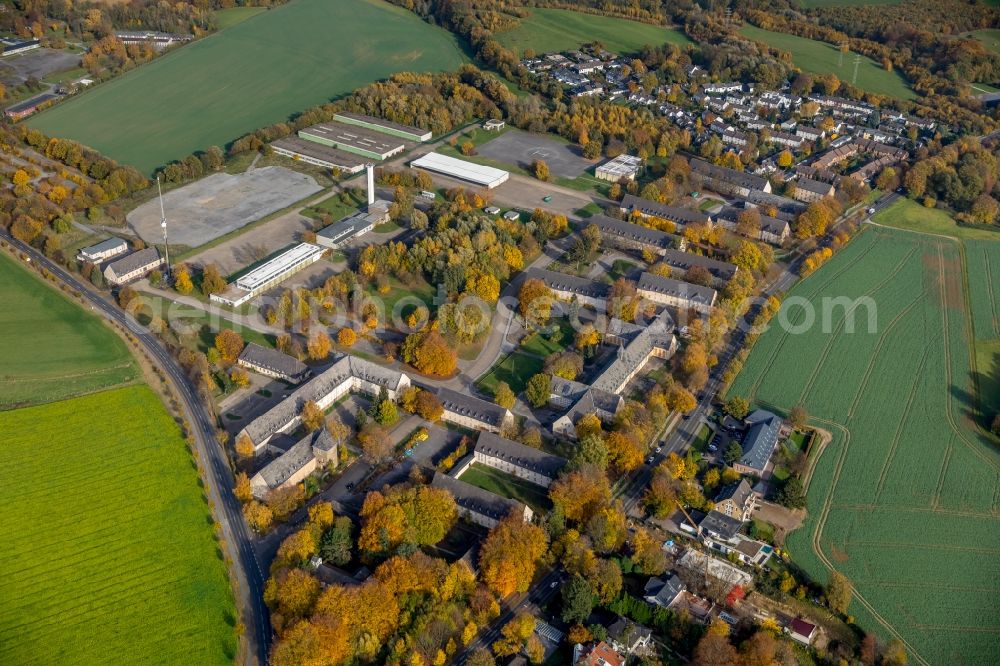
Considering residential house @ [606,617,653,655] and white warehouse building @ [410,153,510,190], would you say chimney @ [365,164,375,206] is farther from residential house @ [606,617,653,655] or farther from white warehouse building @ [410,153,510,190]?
residential house @ [606,617,653,655]

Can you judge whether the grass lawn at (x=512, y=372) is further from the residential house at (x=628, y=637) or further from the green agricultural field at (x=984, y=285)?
the green agricultural field at (x=984, y=285)

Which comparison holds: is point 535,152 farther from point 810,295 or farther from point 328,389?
point 328,389

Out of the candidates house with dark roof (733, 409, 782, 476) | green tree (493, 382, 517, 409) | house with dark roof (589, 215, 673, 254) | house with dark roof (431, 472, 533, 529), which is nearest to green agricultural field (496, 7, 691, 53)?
house with dark roof (589, 215, 673, 254)

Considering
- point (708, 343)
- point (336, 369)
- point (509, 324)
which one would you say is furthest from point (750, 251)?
point (336, 369)

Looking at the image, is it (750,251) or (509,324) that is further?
(750,251)

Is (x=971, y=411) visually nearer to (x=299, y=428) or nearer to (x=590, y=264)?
(x=590, y=264)

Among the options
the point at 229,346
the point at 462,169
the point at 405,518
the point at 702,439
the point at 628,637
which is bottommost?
the point at 229,346

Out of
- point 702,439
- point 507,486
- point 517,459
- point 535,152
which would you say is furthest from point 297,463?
point 535,152
